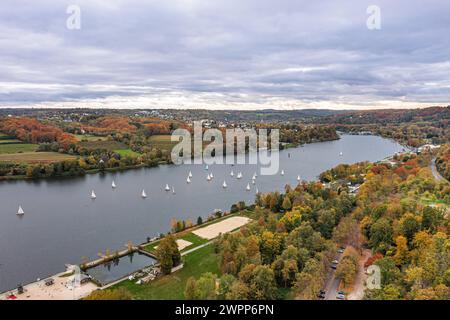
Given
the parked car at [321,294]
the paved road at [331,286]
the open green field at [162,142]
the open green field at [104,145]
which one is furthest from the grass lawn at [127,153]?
the parked car at [321,294]

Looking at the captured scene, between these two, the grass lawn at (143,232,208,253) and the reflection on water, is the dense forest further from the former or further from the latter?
the reflection on water

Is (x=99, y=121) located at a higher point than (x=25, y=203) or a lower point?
higher

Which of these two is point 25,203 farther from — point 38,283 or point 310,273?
point 310,273

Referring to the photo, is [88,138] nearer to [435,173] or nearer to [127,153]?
[127,153]

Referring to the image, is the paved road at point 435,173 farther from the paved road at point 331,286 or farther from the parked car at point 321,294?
the parked car at point 321,294

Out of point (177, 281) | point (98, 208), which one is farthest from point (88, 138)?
point (177, 281)
